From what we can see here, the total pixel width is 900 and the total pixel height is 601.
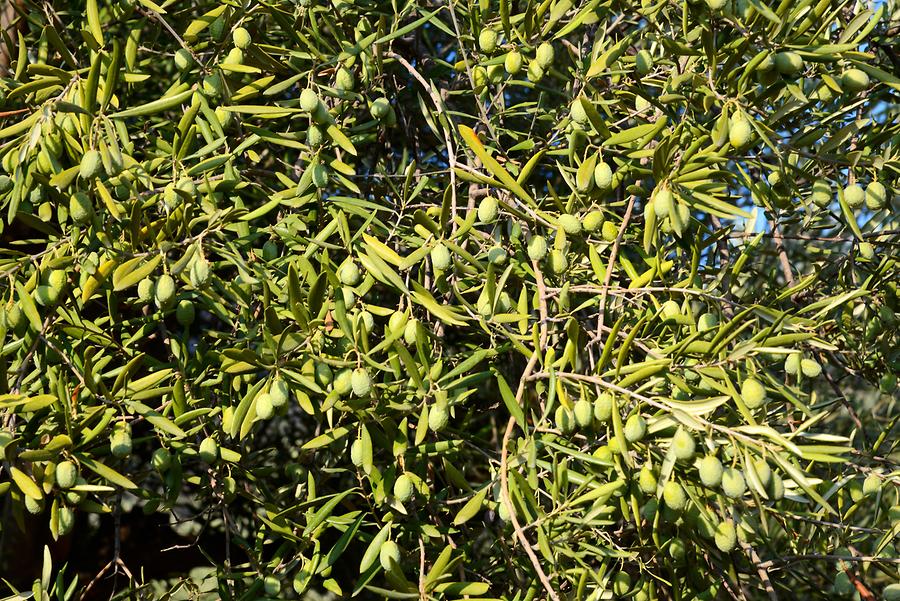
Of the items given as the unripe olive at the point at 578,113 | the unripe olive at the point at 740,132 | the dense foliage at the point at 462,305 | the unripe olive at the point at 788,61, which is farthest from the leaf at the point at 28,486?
the unripe olive at the point at 788,61

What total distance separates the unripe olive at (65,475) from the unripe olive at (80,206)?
0.34m

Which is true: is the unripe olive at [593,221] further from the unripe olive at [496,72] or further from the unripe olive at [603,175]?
the unripe olive at [496,72]

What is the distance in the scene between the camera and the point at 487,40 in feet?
4.71

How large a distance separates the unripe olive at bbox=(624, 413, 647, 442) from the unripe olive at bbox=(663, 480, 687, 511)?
0.07 metres

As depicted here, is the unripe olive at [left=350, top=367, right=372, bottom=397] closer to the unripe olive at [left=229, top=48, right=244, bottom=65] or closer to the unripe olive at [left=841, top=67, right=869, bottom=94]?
the unripe olive at [left=229, top=48, right=244, bottom=65]

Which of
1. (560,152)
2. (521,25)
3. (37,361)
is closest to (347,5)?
(521,25)

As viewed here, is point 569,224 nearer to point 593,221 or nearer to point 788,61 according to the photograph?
point 593,221

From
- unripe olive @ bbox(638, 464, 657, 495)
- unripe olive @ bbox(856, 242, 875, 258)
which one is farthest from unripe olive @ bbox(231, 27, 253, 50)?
unripe olive @ bbox(856, 242, 875, 258)

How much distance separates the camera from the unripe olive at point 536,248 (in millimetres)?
1281

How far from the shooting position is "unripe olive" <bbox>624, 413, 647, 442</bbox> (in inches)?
42.9

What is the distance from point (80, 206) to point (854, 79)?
3.59ft

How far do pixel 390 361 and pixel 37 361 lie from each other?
62 cm

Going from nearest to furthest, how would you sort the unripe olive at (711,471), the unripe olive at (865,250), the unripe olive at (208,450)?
the unripe olive at (711,471), the unripe olive at (208,450), the unripe olive at (865,250)

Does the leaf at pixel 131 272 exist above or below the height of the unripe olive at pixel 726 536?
above
